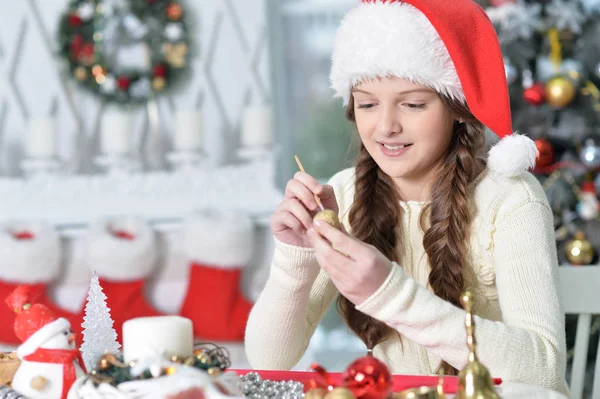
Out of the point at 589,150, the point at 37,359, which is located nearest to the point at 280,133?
the point at 589,150

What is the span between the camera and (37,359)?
3.12 ft

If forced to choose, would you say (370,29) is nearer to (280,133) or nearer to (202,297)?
(202,297)

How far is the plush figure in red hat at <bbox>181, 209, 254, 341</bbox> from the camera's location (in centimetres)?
316

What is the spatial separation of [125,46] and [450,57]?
2.24m

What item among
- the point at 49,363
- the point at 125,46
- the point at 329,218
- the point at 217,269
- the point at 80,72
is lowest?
the point at 217,269

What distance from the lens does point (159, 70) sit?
3.41 meters

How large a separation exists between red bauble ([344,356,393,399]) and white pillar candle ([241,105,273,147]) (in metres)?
2.54

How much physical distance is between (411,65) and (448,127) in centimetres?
16

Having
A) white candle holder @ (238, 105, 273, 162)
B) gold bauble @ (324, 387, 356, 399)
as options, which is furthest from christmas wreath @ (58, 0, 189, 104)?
gold bauble @ (324, 387, 356, 399)


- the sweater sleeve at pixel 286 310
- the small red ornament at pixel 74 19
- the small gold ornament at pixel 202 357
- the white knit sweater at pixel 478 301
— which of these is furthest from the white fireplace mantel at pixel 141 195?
the small gold ornament at pixel 202 357

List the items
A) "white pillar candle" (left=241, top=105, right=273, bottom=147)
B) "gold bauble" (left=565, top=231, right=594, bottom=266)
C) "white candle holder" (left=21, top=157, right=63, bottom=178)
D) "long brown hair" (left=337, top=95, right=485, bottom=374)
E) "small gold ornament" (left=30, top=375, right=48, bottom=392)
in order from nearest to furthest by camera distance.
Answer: "small gold ornament" (left=30, top=375, right=48, bottom=392)
"long brown hair" (left=337, top=95, right=485, bottom=374)
"gold bauble" (left=565, top=231, right=594, bottom=266)
"white candle holder" (left=21, top=157, right=63, bottom=178)
"white pillar candle" (left=241, top=105, right=273, bottom=147)

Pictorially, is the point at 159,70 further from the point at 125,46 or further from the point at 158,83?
the point at 125,46

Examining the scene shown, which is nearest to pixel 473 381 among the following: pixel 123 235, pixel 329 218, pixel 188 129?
pixel 329 218

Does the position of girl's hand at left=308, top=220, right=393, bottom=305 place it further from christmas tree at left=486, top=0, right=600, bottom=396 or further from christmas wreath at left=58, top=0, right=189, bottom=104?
christmas wreath at left=58, top=0, right=189, bottom=104
